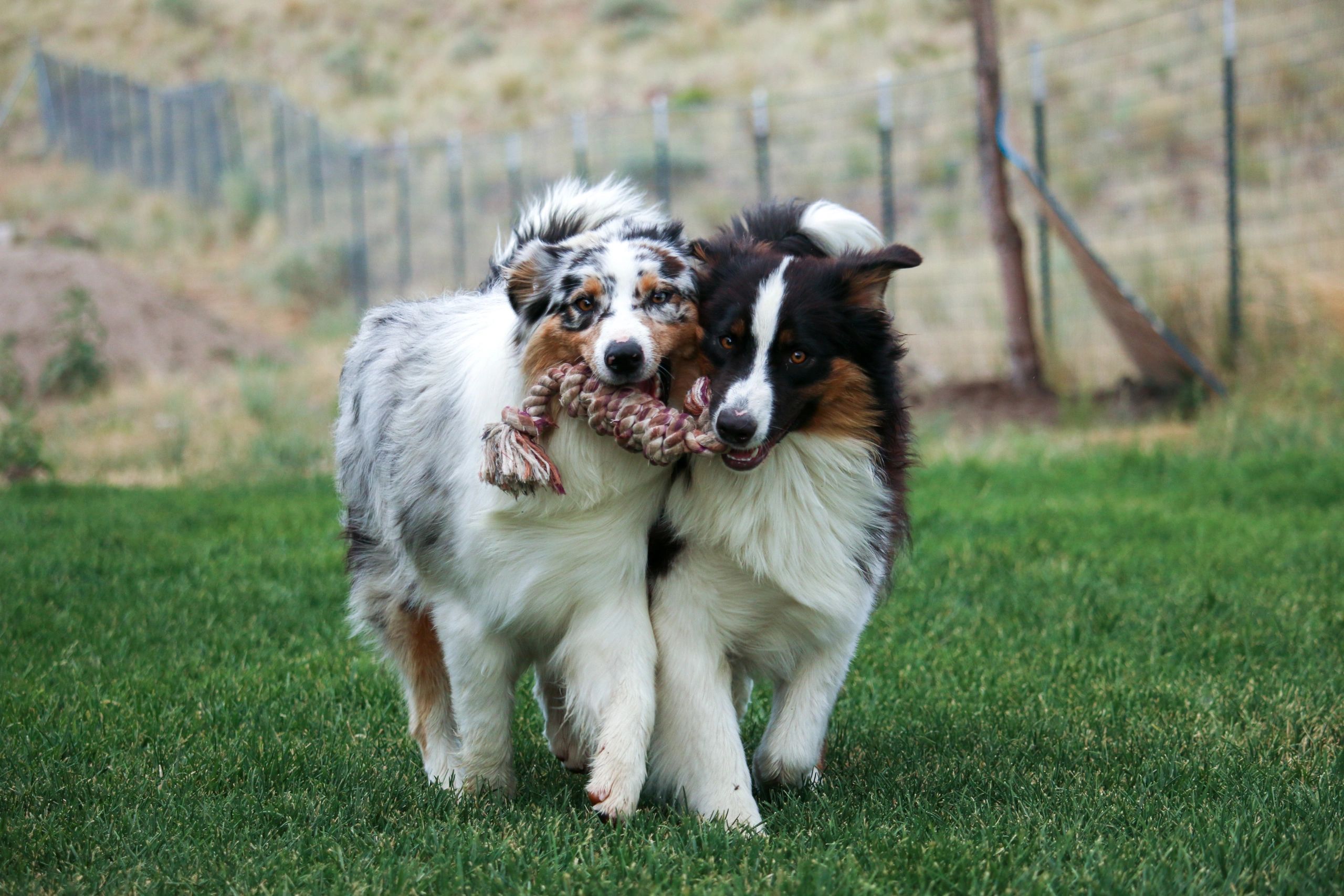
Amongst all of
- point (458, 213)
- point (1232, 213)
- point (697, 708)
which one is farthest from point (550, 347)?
point (458, 213)

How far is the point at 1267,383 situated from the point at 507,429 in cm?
977

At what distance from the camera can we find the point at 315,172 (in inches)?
974

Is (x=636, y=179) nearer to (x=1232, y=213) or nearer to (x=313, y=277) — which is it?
(x=313, y=277)

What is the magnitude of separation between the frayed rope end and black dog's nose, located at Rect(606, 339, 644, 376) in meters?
0.32

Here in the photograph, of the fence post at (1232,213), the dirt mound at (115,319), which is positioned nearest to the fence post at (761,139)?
the fence post at (1232,213)

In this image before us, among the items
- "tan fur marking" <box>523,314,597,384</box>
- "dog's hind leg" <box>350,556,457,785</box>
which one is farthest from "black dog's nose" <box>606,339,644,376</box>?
"dog's hind leg" <box>350,556,457,785</box>

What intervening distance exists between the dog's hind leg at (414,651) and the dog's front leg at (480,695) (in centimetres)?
30

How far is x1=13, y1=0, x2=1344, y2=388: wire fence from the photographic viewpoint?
44.5ft

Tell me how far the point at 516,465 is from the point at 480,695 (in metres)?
0.95

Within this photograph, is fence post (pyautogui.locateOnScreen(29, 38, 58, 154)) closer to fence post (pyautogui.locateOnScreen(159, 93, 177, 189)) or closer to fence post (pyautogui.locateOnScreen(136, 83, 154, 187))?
fence post (pyautogui.locateOnScreen(136, 83, 154, 187))

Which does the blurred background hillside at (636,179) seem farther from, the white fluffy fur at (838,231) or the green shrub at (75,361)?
the white fluffy fur at (838,231)

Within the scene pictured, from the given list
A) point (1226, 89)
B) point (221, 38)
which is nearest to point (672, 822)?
point (1226, 89)

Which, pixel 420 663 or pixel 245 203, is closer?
pixel 420 663

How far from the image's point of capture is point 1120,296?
35.5 feet
